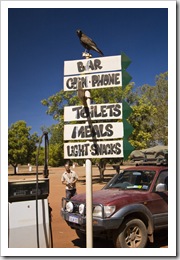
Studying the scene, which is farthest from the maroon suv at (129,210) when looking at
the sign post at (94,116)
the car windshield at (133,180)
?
the sign post at (94,116)

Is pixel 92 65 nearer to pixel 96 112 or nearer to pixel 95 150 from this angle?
pixel 96 112

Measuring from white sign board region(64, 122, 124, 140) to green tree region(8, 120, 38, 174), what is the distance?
35.6 m

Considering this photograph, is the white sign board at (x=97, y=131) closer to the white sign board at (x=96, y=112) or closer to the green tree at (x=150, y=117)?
the white sign board at (x=96, y=112)

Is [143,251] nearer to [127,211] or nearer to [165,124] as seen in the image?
[127,211]

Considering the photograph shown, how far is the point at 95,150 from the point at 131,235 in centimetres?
263

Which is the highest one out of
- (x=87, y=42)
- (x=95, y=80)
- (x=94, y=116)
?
(x=87, y=42)

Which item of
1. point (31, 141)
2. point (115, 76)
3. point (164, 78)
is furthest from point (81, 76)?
point (31, 141)

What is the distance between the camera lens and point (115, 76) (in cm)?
409

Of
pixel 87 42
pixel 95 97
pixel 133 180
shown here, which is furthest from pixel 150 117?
pixel 87 42

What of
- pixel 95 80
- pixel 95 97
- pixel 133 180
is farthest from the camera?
pixel 95 97

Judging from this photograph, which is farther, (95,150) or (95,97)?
(95,97)

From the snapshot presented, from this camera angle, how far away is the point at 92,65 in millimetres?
4168

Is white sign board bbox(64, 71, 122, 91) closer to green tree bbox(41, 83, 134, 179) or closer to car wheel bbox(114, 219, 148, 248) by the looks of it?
car wheel bbox(114, 219, 148, 248)
